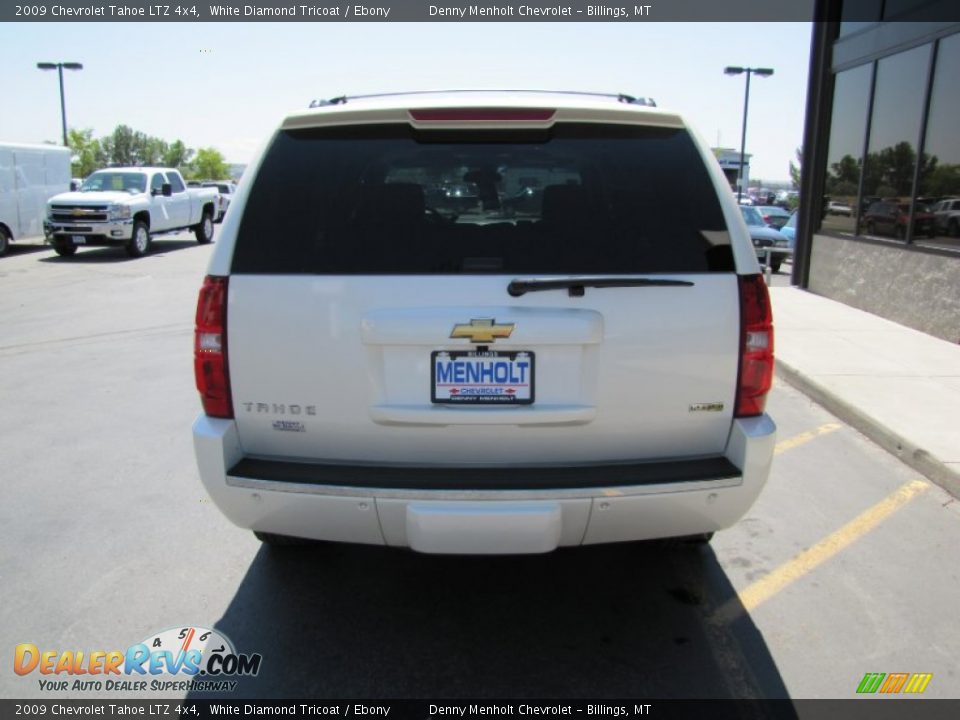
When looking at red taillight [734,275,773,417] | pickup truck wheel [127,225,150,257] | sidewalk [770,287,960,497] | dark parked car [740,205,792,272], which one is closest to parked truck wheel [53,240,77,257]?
pickup truck wheel [127,225,150,257]

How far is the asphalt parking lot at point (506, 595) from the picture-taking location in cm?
292

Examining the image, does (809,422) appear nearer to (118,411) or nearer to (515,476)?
(515,476)

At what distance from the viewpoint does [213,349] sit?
281 centimetres

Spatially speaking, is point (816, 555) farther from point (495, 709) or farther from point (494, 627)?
point (495, 709)

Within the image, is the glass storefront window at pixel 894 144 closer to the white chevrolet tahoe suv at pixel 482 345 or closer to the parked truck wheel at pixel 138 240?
the white chevrolet tahoe suv at pixel 482 345

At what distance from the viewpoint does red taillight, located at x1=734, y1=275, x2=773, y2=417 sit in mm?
2785

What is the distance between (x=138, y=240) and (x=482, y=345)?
18.8 metres

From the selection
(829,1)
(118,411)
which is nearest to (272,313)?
(118,411)

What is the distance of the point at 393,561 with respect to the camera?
378 centimetres

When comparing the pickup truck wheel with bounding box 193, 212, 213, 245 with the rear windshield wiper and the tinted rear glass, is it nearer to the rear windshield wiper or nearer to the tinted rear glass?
the tinted rear glass

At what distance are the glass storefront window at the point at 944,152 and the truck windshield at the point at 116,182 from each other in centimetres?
1769

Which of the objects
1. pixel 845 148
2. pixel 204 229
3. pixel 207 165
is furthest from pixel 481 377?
pixel 207 165

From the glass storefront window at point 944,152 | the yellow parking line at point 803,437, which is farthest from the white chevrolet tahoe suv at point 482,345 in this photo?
the glass storefront window at point 944,152

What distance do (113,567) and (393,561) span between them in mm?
1348
